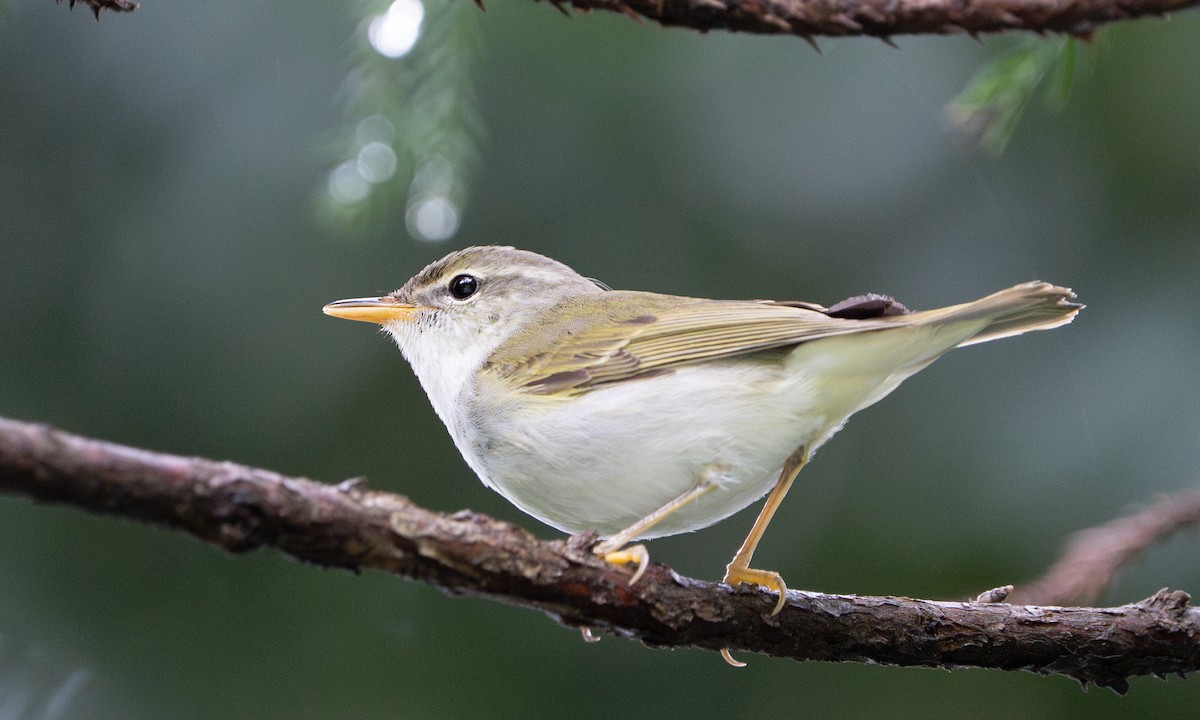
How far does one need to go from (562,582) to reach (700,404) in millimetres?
880

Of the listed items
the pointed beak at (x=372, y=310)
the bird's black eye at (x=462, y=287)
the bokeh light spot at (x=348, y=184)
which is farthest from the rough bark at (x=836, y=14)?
the bird's black eye at (x=462, y=287)

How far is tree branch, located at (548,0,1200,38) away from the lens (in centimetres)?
171

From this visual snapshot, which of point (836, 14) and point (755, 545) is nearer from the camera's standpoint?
point (836, 14)

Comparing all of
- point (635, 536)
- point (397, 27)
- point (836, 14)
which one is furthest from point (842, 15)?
point (397, 27)

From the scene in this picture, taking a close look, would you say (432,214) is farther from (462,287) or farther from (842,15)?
Result: (842,15)

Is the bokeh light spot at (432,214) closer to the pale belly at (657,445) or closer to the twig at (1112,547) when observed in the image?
the pale belly at (657,445)

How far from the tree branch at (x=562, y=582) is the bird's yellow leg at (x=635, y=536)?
0.06m

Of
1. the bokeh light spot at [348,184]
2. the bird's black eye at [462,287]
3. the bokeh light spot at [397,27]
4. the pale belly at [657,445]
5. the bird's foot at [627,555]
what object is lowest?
the bird's foot at [627,555]

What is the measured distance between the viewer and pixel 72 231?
397 centimetres

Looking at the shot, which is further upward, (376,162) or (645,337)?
(376,162)

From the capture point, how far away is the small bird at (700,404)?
2633 mm

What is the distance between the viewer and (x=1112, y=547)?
2324mm

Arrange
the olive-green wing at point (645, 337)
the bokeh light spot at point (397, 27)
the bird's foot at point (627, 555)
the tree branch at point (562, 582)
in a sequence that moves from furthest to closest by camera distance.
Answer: the bokeh light spot at point (397, 27) → the olive-green wing at point (645, 337) → the bird's foot at point (627, 555) → the tree branch at point (562, 582)

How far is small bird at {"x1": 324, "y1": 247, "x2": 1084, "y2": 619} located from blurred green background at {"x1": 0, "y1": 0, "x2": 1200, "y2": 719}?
3.05 feet
